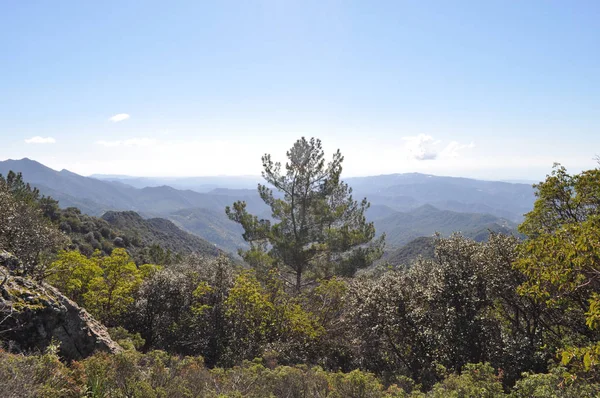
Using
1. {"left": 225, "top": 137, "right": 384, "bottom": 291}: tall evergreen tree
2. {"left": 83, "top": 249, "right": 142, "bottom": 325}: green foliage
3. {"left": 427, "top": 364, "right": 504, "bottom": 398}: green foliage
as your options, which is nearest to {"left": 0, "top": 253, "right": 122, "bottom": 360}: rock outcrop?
{"left": 83, "top": 249, "right": 142, "bottom": 325}: green foliage

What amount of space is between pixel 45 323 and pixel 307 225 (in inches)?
545

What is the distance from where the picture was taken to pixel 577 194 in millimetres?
10523

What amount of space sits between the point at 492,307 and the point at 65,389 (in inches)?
416

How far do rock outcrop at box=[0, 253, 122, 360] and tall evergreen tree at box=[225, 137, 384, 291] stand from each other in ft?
37.5

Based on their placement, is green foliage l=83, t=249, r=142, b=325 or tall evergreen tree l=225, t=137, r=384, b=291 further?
tall evergreen tree l=225, t=137, r=384, b=291

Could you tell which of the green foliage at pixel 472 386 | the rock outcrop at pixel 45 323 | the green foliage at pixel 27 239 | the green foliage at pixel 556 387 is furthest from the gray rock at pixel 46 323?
the green foliage at pixel 556 387

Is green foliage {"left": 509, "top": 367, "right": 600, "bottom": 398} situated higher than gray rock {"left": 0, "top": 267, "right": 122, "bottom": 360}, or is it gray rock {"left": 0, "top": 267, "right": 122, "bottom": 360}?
gray rock {"left": 0, "top": 267, "right": 122, "bottom": 360}

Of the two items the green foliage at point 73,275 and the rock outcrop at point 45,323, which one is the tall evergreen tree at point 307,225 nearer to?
the green foliage at point 73,275

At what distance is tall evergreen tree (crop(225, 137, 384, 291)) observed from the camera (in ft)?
60.0

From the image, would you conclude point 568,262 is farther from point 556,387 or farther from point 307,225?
point 307,225

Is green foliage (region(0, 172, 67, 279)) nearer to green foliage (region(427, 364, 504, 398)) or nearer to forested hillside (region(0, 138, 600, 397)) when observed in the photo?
forested hillside (region(0, 138, 600, 397))

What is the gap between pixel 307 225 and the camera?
1908 cm

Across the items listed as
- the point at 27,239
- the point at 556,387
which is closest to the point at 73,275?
the point at 27,239

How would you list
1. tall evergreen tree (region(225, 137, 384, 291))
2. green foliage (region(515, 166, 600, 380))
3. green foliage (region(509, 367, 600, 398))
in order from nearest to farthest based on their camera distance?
1. green foliage (region(509, 367, 600, 398))
2. green foliage (region(515, 166, 600, 380))
3. tall evergreen tree (region(225, 137, 384, 291))
